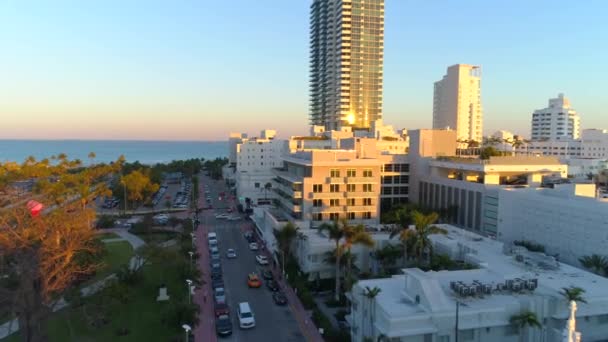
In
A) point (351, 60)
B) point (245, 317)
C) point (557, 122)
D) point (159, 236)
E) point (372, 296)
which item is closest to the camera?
point (372, 296)

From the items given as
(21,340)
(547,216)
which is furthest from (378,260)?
(21,340)

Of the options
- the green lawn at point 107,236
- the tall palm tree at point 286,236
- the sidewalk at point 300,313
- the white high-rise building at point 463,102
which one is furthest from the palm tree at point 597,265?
the white high-rise building at point 463,102

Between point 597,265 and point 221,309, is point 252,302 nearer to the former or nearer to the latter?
point 221,309

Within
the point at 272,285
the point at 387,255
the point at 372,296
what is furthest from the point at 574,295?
the point at 272,285

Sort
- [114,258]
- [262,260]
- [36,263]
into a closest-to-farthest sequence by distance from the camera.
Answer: [36,263] < [262,260] < [114,258]

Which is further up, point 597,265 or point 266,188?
point 597,265

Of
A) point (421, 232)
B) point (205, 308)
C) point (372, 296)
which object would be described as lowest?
point (205, 308)
